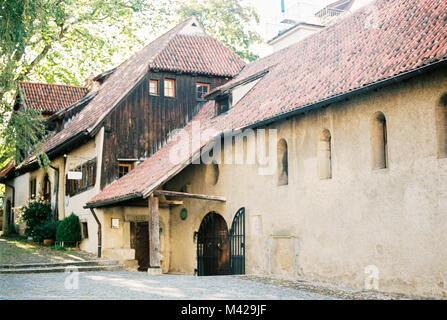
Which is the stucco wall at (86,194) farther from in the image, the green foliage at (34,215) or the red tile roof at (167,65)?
the green foliage at (34,215)

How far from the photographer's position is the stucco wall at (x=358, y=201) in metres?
11.3

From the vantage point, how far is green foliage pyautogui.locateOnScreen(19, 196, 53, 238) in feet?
83.8

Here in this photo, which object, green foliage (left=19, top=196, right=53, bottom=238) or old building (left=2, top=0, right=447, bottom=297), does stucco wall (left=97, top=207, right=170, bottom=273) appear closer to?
old building (left=2, top=0, right=447, bottom=297)

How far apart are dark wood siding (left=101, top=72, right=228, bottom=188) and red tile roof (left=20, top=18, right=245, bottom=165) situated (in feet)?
1.14

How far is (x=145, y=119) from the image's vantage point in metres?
22.5

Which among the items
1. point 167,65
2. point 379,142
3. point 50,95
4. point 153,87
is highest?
point 50,95

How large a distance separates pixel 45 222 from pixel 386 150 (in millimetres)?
16778

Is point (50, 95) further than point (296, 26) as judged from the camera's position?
Yes

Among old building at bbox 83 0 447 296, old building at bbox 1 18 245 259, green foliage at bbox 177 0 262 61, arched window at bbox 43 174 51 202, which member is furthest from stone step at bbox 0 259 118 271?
green foliage at bbox 177 0 262 61

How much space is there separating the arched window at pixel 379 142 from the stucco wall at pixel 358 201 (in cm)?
13

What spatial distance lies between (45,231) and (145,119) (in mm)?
6344

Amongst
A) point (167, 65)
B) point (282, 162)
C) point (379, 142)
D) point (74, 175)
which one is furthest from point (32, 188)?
point (379, 142)

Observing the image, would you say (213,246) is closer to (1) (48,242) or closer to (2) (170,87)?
(2) (170,87)
